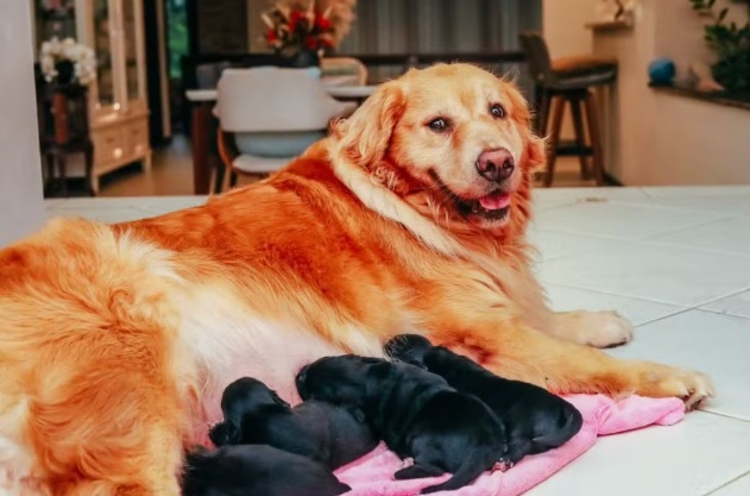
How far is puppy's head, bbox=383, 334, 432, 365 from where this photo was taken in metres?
1.85

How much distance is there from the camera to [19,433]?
1.38 m

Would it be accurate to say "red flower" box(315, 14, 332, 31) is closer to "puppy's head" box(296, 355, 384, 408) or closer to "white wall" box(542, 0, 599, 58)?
"white wall" box(542, 0, 599, 58)

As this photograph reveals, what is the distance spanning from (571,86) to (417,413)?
6423 millimetres

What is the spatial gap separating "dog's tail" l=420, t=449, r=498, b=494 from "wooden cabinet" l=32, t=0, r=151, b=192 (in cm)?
640

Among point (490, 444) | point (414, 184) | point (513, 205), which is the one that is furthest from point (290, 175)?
point (490, 444)

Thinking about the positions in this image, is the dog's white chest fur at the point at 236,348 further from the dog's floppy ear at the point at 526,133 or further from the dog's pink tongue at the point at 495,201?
the dog's floppy ear at the point at 526,133

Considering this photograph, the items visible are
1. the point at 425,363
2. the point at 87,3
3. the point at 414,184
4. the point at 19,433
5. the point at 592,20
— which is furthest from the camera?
the point at 592,20

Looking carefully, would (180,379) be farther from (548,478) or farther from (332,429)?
(548,478)

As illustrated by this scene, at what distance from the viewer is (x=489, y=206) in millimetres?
2027

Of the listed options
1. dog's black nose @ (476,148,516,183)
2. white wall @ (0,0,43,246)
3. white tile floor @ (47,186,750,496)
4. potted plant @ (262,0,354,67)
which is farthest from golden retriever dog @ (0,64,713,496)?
potted plant @ (262,0,354,67)

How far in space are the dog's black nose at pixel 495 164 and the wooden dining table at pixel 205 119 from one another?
4.07 metres

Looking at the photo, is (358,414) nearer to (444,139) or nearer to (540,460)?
(540,460)

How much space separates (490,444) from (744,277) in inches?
71.6

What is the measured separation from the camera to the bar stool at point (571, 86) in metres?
7.70
